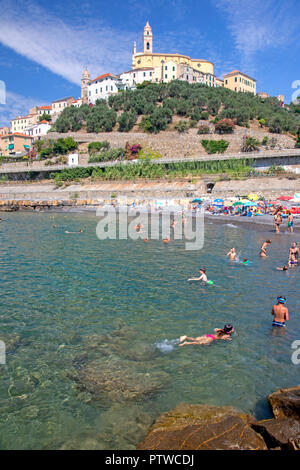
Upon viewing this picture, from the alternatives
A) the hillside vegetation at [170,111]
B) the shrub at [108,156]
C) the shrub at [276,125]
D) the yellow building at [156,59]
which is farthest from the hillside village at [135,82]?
the shrub at [108,156]

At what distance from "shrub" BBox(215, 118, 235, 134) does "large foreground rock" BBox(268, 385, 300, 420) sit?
67485 mm

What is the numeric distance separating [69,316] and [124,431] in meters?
4.71

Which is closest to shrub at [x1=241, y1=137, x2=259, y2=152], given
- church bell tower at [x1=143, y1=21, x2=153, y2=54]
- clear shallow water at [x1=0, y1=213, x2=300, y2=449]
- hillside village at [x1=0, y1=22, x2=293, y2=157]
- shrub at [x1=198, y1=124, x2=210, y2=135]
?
shrub at [x1=198, y1=124, x2=210, y2=135]

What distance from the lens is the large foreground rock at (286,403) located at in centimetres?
454

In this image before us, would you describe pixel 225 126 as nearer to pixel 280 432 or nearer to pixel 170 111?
pixel 170 111

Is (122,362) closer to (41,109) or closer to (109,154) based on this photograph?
(109,154)

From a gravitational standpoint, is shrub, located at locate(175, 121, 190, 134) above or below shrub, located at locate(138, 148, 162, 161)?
above

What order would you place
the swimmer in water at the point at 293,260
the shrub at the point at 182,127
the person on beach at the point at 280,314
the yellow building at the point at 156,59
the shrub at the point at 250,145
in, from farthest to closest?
the yellow building at the point at 156,59 < the shrub at the point at 182,127 < the shrub at the point at 250,145 < the swimmer in water at the point at 293,260 < the person on beach at the point at 280,314

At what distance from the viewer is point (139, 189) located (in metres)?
48.0

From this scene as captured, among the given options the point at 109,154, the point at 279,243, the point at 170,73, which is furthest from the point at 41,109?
the point at 279,243

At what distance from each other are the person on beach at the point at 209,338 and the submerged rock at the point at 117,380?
52.4 inches

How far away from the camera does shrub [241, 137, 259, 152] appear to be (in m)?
60.4

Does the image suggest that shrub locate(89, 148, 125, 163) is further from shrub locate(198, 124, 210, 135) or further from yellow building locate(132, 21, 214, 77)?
yellow building locate(132, 21, 214, 77)

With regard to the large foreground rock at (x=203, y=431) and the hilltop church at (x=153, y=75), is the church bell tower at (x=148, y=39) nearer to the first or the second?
the hilltop church at (x=153, y=75)
